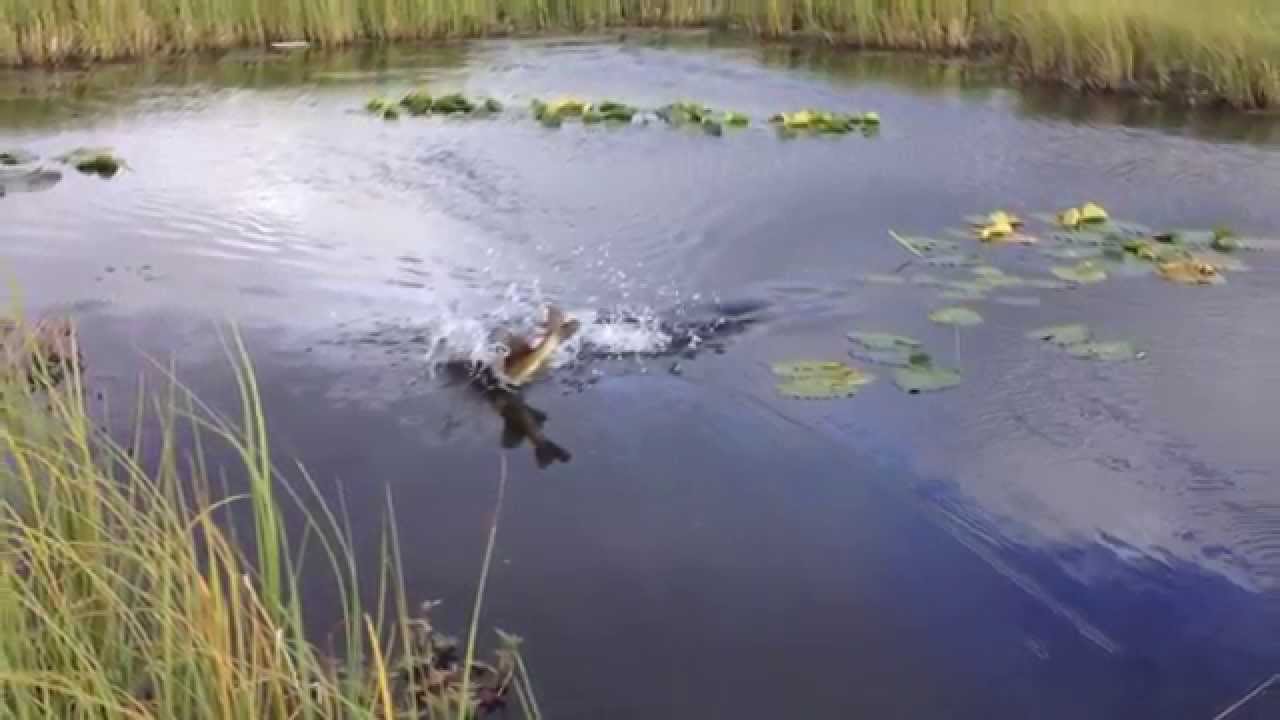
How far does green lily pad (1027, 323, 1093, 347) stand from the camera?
14.7 ft

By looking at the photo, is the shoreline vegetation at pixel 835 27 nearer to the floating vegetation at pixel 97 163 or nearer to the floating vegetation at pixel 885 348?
the floating vegetation at pixel 97 163

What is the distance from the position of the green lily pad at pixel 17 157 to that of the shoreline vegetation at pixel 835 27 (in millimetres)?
2315

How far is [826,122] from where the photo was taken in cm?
723

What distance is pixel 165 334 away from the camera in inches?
182

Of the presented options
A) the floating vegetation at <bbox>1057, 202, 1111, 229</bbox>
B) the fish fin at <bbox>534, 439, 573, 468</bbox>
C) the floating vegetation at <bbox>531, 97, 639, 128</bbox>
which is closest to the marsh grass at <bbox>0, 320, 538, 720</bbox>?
the fish fin at <bbox>534, 439, 573, 468</bbox>

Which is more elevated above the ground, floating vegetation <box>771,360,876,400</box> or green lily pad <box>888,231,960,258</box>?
green lily pad <box>888,231,960,258</box>

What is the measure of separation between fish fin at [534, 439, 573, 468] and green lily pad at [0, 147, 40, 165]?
4200mm

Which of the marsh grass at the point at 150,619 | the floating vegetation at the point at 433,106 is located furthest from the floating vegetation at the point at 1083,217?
the marsh grass at the point at 150,619

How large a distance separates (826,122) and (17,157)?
4.21 metres

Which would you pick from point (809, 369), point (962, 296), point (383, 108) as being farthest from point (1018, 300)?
point (383, 108)

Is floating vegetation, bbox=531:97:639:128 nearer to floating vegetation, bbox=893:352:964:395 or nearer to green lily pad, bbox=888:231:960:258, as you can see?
green lily pad, bbox=888:231:960:258

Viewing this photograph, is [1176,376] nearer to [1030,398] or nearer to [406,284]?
[1030,398]

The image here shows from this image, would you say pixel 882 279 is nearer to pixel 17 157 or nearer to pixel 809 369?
pixel 809 369

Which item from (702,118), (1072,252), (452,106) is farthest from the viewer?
(452,106)
